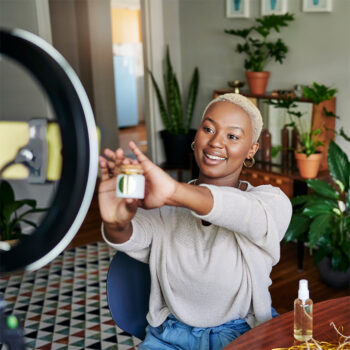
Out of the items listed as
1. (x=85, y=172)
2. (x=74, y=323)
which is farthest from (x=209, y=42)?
(x=85, y=172)

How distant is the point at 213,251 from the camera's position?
145 cm

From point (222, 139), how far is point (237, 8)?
334 centimetres

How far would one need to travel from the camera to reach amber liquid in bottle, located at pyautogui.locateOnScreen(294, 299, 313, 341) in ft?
4.26

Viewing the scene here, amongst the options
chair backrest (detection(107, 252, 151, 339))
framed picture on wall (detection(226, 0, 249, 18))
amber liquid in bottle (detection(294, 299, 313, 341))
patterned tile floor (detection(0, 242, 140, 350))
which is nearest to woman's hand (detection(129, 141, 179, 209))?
amber liquid in bottle (detection(294, 299, 313, 341))

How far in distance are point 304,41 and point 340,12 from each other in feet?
1.24

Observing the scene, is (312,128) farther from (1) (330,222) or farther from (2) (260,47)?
(2) (260,47)

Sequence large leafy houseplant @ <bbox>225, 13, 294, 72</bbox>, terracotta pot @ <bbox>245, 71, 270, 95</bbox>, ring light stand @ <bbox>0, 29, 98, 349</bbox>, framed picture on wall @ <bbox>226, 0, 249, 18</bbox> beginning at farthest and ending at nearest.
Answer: framed picture on wall @ <bbox>226, 0, 249, 18</bbox> < terracotta pot @ <bbox>245, 71, 270, 95</bbox> < large leafy houseplant @ <bbox>225, 13, 294, 72</bbox> < ring light stand @ <bbox>0, 29, 98, 349</bbox>

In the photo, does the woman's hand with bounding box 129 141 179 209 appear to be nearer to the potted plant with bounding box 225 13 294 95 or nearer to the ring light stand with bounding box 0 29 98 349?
the ring light stand with bounding box 0 29 98 349

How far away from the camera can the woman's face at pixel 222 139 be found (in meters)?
1.43

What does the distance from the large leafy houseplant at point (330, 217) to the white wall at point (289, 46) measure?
2.29 ft

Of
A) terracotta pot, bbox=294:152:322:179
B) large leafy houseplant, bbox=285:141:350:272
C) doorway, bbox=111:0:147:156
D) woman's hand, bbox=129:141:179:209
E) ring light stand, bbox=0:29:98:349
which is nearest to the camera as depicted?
ring light stand, bbox=0:29:98:349

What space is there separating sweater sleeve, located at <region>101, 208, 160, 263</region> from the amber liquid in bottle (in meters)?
0.46

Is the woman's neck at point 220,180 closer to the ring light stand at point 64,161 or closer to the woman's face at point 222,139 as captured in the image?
the woman's face at point 222,139

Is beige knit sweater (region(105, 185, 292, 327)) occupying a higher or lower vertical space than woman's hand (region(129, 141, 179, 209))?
lower
